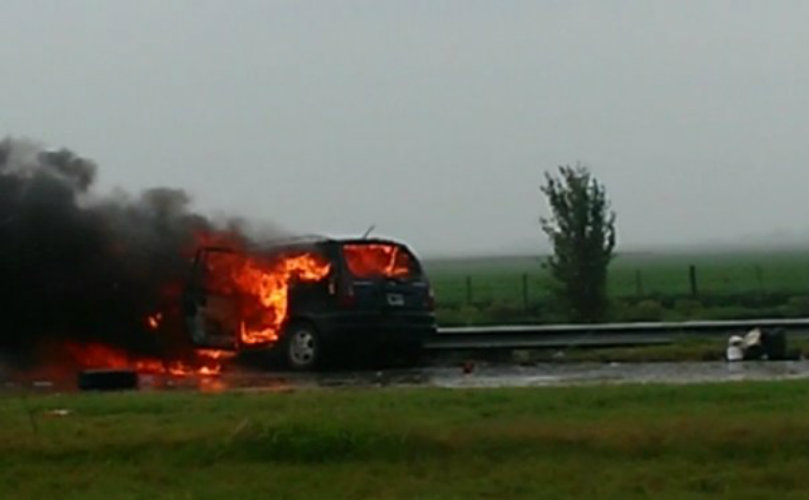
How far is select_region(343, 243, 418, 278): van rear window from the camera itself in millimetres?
21609

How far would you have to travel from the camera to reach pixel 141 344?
75.4 ft

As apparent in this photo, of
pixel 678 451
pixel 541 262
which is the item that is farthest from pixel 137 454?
pixel 541 262

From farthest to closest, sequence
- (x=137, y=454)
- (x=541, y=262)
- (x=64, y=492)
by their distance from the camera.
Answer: (x=541, y=262) < (x=137, y=454) < (x=64, y=492)

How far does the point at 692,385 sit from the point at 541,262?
15.9 m

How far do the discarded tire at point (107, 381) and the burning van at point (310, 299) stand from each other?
9.97ft

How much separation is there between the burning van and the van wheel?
0.01m

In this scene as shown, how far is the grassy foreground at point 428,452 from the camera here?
10.7 metres

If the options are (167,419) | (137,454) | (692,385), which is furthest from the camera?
(692,385)

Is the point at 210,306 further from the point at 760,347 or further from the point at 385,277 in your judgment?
the point at 760,347

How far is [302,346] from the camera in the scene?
21.5 m

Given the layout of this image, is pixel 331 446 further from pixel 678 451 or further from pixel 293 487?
pixel 678 451

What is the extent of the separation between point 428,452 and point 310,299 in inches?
393

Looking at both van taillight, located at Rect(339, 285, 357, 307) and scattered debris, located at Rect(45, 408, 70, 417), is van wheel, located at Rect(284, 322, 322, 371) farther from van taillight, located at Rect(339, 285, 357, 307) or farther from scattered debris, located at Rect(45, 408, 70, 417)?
scattered debris, located at Rect(45, 408, 70, 417)

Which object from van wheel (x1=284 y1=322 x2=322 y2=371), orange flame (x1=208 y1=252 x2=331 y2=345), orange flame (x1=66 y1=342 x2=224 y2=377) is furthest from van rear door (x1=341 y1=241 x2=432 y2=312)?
orange flame (x1=66 y1=342 x2=224 y2=377)
